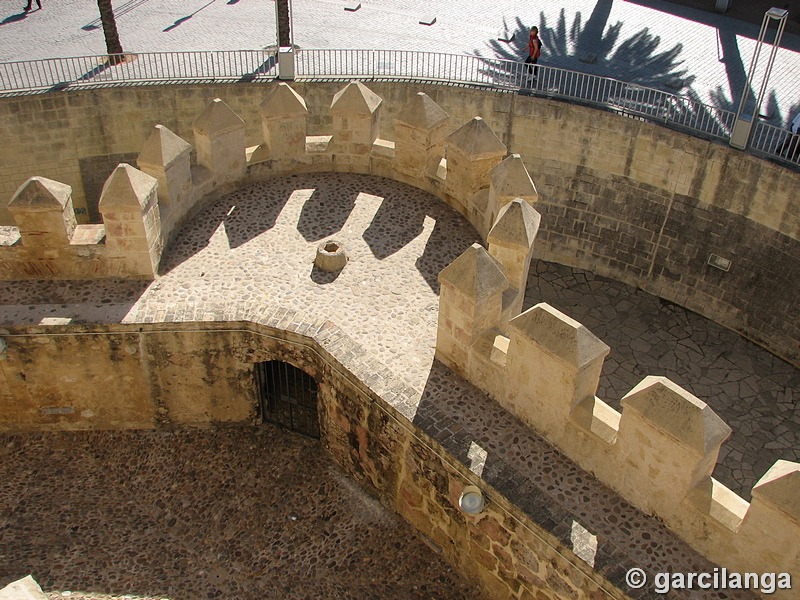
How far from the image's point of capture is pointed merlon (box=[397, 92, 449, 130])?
14789 mm

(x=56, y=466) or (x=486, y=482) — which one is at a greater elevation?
(x=486, y=482)

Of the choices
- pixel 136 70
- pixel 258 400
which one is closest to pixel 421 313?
pixel 258 400

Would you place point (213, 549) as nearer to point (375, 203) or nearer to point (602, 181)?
point (375, 203)

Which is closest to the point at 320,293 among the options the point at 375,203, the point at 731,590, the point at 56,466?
the point at 375,203

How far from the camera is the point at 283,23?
2009 cm

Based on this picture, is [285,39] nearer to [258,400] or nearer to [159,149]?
[159,149]

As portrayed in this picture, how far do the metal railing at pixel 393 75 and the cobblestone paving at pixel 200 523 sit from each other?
8.21 m

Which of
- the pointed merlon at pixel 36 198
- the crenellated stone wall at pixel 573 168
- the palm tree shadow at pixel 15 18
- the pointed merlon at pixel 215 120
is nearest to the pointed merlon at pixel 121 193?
the pointed merlon at pixel 36 198

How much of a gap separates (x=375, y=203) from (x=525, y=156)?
4922 mm

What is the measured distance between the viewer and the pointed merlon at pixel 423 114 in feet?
48.5

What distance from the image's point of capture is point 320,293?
43.4ft

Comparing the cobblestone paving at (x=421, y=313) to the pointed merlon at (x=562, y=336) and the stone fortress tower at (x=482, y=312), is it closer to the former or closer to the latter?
the stone fortress tower at (x=482, y=312)

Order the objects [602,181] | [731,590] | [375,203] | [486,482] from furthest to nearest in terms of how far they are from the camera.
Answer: [602,181], [375,203], [486,482], [731,590]

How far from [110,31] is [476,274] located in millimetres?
12693
